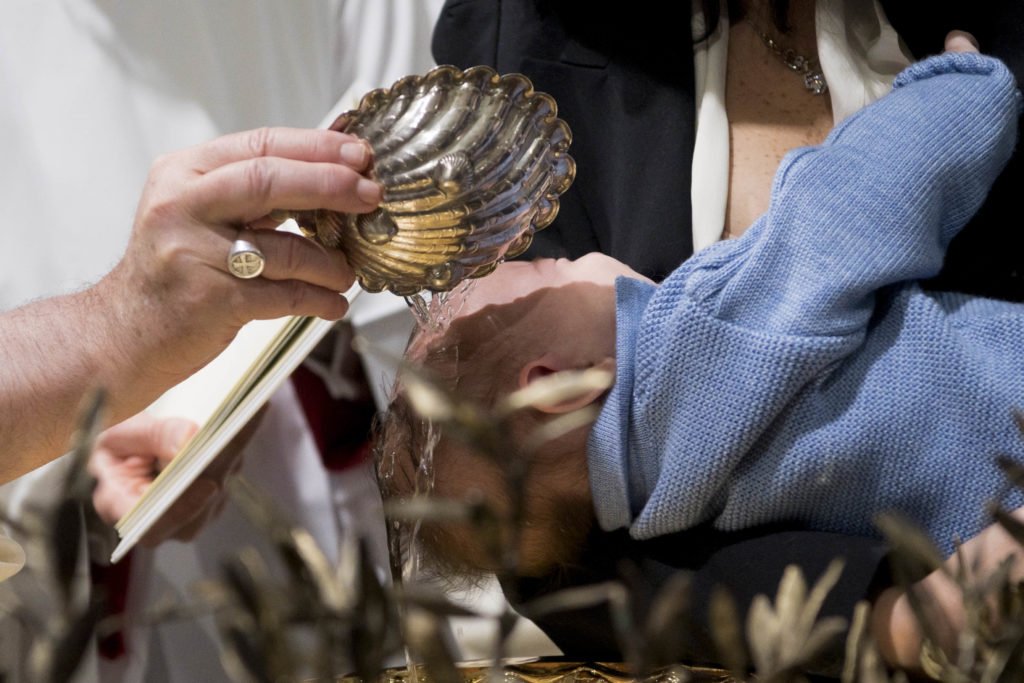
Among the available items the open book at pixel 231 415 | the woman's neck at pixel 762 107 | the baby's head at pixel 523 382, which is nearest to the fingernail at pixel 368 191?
the baby's head at pixel 523 382

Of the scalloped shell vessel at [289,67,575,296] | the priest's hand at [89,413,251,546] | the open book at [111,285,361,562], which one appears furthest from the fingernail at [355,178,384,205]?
the priest's hand at [89,413,251,546]

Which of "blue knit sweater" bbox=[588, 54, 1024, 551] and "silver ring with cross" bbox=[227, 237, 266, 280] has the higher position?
"silver ring with cross" bbox=[227, 237, 266, 280]

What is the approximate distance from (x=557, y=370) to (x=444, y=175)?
289 mm

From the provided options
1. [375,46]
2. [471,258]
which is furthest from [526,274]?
[375,46]

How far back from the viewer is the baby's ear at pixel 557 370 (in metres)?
0.91

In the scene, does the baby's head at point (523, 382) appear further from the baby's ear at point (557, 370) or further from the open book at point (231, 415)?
the open book at point (231, 415)

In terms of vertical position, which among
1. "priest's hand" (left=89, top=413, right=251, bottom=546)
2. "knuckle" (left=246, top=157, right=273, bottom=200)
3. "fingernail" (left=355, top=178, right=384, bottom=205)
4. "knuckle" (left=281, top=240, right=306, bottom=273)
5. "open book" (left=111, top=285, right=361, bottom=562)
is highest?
"knuckle" (left=246, top=157, right=273, bottom=200)

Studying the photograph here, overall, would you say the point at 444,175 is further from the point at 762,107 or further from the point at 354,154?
the point at 762,107

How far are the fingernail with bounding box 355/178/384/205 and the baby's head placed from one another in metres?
0.23

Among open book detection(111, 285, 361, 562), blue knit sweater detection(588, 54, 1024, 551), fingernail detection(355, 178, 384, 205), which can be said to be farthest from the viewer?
open book detection(111, 285, 361, 562)

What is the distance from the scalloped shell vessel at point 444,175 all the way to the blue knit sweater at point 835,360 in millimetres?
182

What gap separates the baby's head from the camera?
3.02ft

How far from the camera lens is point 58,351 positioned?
0.92 meters

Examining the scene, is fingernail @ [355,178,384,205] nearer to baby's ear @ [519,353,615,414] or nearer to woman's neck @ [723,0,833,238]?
baby's ear @ [519,353,615,414]
